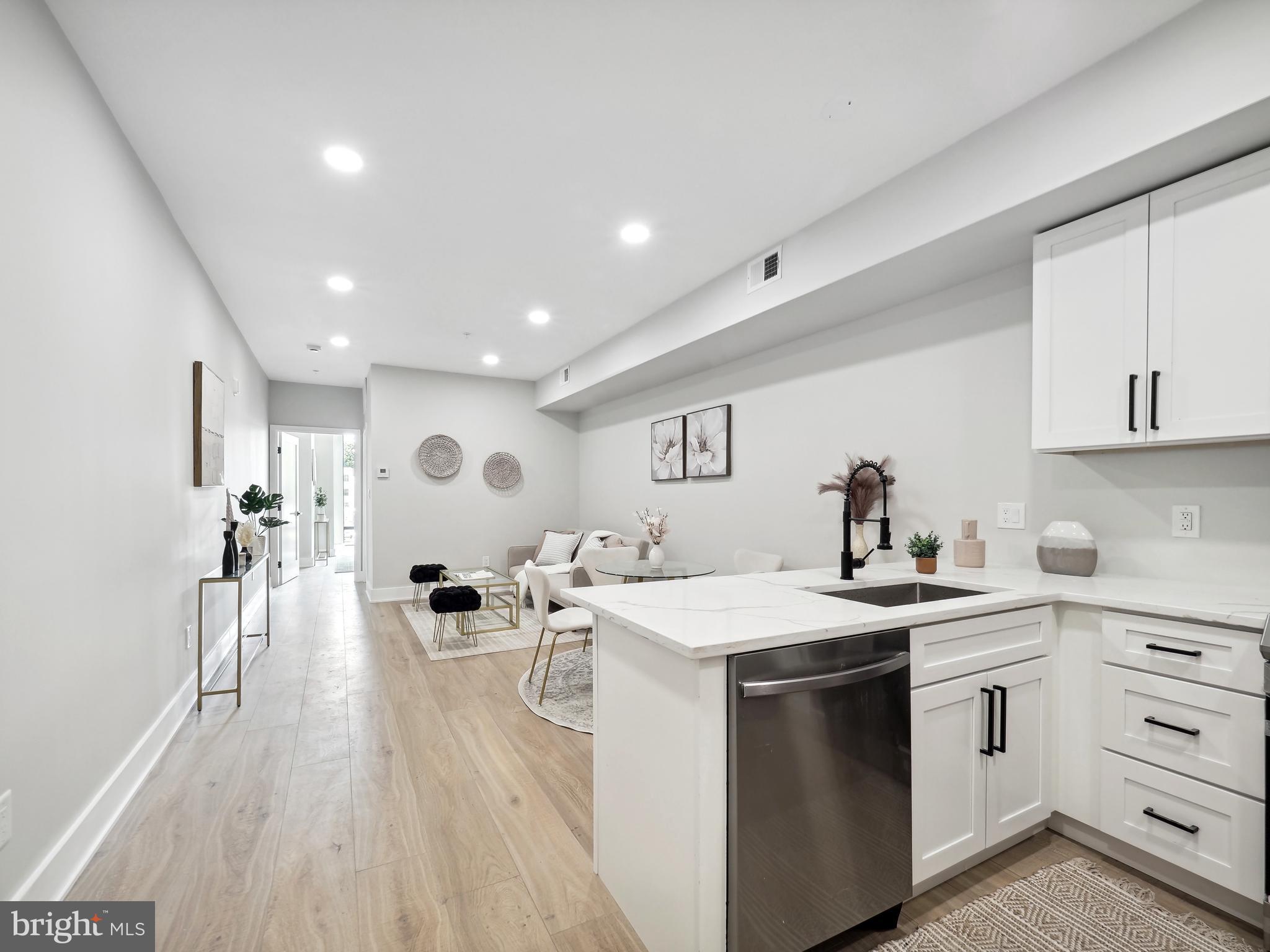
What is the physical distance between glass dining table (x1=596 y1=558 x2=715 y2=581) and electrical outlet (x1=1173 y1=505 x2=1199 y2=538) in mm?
2157

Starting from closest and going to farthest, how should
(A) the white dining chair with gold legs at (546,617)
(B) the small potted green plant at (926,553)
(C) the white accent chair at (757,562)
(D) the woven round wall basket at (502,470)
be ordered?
(B) the small potted green plant at (926,553) → (A) the white dining chair with gold legs at (546,617) → (C) the white accent chair at (757,562) → (D) the woven round wall basket at (502,470)

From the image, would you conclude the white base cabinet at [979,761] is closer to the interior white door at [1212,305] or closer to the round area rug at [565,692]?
the interior white door at [1212,305]

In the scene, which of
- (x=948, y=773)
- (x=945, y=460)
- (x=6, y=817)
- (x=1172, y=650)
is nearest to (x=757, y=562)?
(x=945, y=460)

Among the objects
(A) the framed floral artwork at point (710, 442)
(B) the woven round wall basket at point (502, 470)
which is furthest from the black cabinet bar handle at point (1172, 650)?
(B) the woven round wall basket at point (502, 470)

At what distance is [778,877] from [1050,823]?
4.44 ft

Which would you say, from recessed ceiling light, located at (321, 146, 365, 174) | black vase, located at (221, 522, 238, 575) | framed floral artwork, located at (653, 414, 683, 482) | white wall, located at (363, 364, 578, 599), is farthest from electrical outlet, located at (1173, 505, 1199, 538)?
white wall, located at (363, 364, 578, 599)

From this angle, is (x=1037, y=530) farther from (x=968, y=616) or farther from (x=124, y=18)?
(x=124, y=18)

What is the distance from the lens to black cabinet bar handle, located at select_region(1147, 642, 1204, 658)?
1.66 m

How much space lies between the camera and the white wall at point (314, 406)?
747 cm

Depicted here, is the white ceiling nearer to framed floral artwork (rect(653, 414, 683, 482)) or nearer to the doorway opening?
framed floral artwork (rect(653, 414, 683, 482))

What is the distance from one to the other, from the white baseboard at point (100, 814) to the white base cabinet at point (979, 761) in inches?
98.6

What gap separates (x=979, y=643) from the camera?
181 centimetres

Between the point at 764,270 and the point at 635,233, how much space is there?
78cm

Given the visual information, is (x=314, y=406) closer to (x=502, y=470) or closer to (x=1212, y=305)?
(x=502, y=470)
